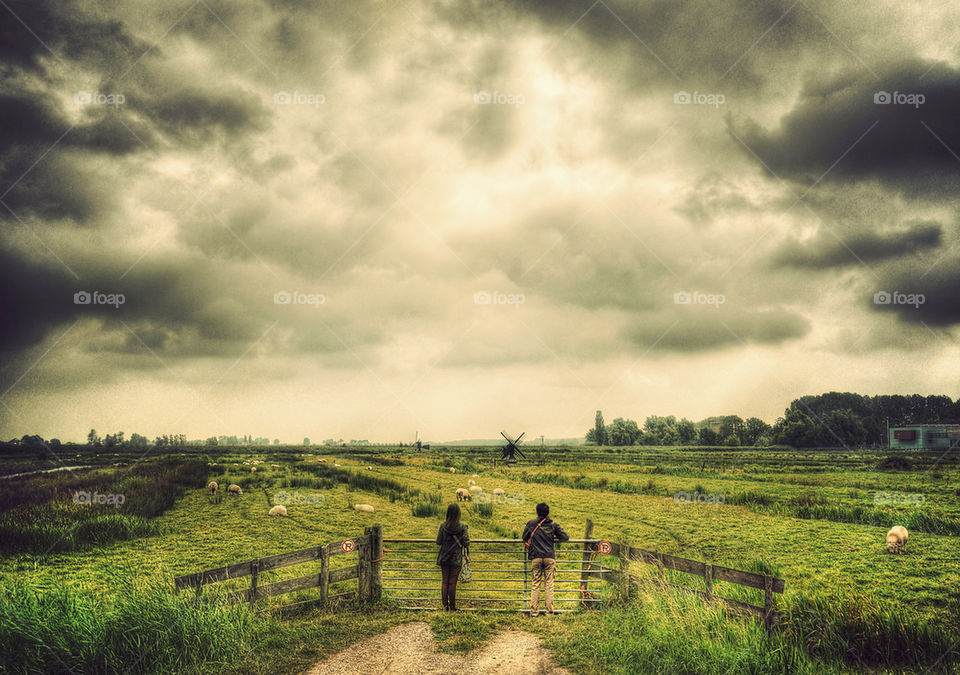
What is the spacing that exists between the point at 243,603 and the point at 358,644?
2.37 m

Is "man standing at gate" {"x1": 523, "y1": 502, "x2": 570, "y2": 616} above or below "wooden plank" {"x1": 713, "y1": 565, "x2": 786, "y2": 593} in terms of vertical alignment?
below

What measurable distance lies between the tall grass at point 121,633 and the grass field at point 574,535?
0.04 m

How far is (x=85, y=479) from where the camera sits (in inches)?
1420

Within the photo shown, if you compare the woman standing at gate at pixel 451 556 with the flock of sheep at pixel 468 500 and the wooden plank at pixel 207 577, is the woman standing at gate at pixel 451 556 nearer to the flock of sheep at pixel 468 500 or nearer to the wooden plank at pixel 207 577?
the wooden plank at pixel 207 577

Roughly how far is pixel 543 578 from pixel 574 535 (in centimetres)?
1471

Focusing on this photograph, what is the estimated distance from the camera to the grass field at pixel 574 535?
834cm

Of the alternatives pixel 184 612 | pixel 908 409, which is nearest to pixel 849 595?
pixel 184 612

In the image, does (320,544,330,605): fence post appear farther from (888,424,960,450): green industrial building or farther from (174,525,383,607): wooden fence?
(888,424,960,450): green industrial building

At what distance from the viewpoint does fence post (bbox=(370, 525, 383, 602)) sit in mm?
11570

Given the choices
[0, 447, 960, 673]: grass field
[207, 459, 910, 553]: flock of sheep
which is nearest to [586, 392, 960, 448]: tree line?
[0, 447, 960, 673]: grass field

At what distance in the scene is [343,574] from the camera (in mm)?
11203

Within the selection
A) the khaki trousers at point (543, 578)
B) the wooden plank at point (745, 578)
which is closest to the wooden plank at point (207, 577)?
the khaki trousers at point (543, 578)

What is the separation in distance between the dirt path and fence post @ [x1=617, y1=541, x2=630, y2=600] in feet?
8.56

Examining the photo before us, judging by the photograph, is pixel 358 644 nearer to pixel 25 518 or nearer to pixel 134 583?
pixel 134 583
